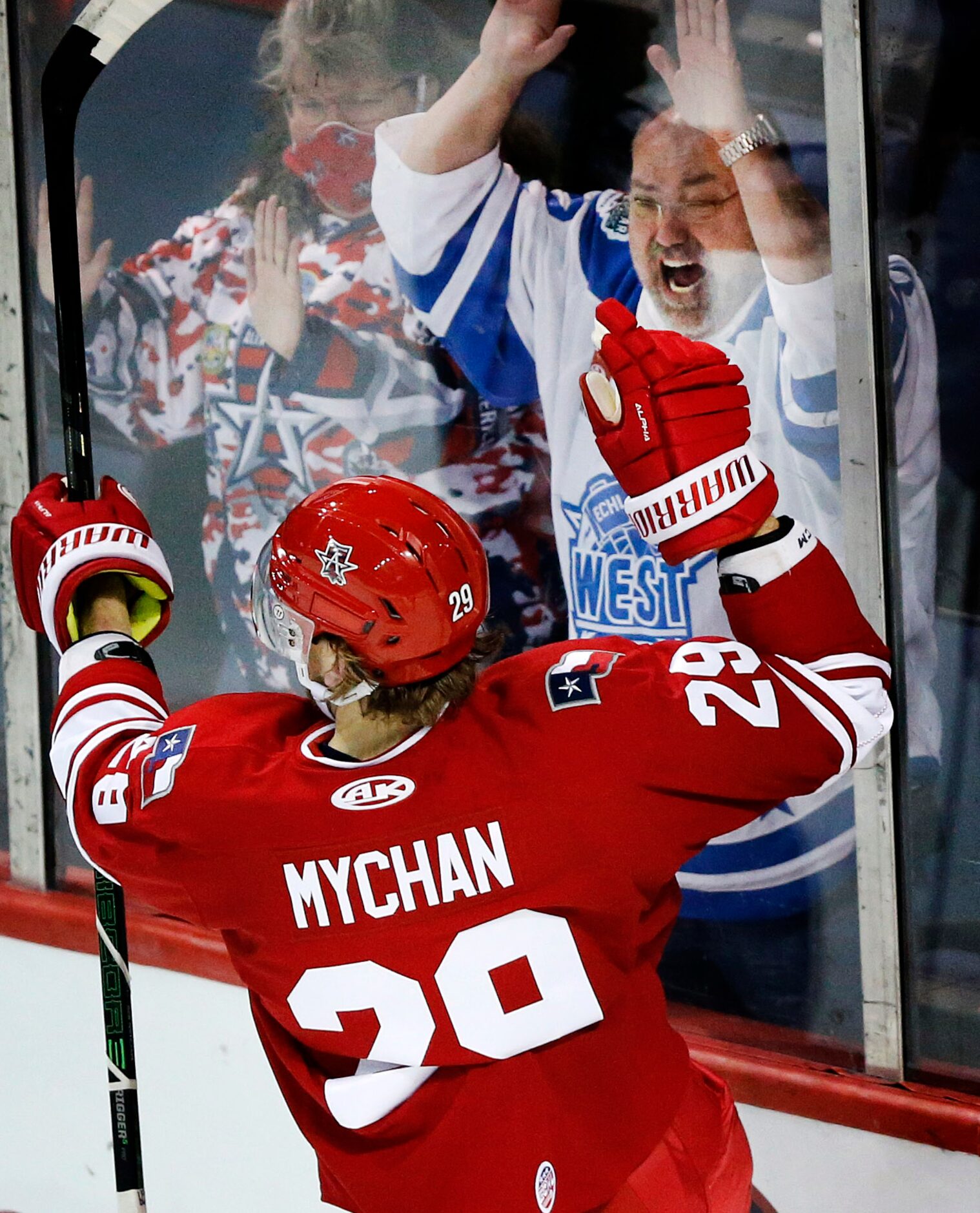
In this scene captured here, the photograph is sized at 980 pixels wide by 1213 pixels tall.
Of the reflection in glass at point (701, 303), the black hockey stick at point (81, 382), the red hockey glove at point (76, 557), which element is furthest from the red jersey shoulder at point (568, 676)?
the reflection in glass at point (701, 303)

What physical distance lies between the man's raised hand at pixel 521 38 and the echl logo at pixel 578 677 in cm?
133

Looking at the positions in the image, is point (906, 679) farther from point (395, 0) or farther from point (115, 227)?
point (115, 227)

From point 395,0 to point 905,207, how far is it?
3.41ft

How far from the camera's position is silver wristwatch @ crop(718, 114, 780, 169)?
2031mm

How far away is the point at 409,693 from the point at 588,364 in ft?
3.82

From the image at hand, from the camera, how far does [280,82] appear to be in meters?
2.67

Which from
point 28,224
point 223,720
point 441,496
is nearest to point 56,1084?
point 441,496

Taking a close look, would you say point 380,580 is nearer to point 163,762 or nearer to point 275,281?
point 163,762

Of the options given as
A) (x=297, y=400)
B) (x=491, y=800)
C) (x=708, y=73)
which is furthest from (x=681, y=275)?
(x=491, y=800)

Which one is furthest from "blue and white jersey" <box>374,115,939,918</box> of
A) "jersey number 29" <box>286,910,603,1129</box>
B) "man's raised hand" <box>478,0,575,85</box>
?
"jersey number 29" <box>286,910,603,1129</box>

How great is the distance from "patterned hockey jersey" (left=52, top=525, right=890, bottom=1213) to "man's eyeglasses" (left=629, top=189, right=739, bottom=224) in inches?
37.3

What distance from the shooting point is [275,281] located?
2764 mm

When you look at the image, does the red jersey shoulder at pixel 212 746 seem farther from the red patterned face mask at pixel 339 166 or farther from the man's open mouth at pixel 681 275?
the red patterned face mask at pixel 339 166

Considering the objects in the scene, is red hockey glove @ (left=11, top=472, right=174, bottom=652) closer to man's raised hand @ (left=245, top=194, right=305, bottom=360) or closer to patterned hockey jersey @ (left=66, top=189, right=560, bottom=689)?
patterned hockey jersey @ (left=66, top=189, right=560, bottom=689)
